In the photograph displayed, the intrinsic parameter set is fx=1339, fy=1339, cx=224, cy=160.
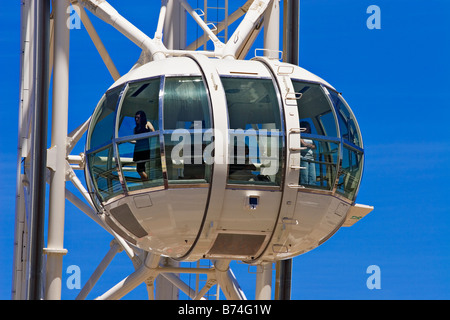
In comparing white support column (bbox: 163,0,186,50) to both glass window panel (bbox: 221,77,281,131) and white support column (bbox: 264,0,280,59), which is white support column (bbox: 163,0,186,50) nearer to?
white support column (bbox: 264,0,280,59)

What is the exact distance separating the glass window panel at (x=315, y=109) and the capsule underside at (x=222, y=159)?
26 mm

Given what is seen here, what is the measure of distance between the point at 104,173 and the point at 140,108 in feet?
4.86

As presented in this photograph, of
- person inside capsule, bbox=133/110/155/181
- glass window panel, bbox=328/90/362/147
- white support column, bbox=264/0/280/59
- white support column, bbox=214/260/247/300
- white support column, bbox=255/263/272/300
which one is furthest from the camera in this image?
white support column, bbox=264/0/280/59

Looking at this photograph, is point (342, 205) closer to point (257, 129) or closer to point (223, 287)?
point (257, 129)

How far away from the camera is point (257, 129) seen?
25344 millimetres

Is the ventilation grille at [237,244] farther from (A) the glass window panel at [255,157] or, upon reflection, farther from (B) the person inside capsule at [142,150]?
Answer: (B) the person inside capsule at [142,150]

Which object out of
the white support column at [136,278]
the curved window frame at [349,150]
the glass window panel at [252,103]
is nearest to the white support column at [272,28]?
the white support column at [136,278]

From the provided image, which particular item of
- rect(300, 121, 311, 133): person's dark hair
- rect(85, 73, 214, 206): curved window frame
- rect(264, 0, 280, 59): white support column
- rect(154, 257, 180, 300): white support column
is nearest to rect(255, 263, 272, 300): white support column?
rect(154, 257, 180, 300): white support column

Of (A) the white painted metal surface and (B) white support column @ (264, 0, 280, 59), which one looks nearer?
(A) the white painted metal surface

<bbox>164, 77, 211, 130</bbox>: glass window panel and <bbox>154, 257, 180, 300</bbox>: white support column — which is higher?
<bbox>164, 77, 211, 130</bbox>: glass window panel

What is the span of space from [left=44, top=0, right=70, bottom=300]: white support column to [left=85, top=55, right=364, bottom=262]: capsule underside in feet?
17.1

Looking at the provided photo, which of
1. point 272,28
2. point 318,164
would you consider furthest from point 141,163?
point 272,28

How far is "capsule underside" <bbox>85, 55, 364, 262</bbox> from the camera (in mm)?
25109
